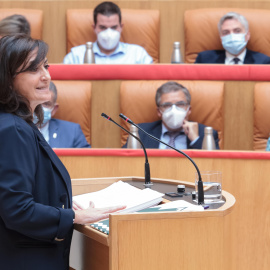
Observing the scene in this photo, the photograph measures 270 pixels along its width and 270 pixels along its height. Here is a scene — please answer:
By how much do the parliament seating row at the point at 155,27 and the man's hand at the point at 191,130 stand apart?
1.76 ft

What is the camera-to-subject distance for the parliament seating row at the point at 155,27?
2012 millimetres

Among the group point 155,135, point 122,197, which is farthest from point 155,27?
point 122,197

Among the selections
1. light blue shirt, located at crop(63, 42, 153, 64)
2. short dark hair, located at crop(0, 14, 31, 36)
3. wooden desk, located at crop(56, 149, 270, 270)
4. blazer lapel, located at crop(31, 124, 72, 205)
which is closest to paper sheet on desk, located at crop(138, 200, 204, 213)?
blazer lapel, located at crop(31, 124, 72, 205)

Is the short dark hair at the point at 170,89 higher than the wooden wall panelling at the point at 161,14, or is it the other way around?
the wooden wall panelling at the point at 161,14

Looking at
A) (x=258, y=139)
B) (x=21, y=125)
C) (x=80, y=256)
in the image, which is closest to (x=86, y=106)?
(x=258, y=139)

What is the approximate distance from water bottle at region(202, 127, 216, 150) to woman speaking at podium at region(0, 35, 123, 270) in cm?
71

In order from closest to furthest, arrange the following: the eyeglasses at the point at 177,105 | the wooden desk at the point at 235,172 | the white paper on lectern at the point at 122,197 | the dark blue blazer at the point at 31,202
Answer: the dark blue blazer at the point at 31,202, the white paper on lectern at the point at 122,197, the wooden desk at the point at 235,172, the eyeglasses at the point at 177,105

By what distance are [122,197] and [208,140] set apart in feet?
1.97

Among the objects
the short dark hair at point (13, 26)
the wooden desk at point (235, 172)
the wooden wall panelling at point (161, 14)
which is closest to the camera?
the wooden desk at point (235, 172)

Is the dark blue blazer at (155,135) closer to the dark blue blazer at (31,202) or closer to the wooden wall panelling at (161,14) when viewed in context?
the wooden wall panelling at (161,14)

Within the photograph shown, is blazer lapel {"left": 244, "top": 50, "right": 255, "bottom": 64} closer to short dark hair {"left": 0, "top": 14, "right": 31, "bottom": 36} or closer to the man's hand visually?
the man's hand

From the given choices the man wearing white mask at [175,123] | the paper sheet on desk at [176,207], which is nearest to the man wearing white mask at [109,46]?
the man wearing white mask at [175,123]

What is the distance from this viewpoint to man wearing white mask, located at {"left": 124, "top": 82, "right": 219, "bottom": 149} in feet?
5.18

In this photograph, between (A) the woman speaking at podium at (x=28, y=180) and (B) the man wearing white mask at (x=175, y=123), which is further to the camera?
(B) the man wearing white mask at (x=175, y=123)
